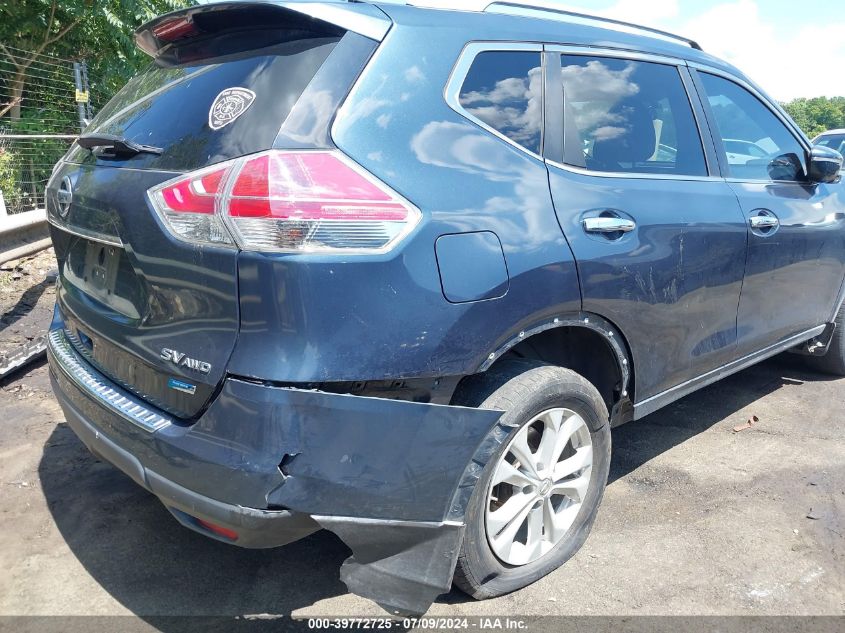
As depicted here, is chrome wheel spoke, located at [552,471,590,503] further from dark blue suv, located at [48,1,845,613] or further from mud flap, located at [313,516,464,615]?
mud flap, located at [313,516,464,615]

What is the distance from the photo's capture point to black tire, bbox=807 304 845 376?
4531 millimetres

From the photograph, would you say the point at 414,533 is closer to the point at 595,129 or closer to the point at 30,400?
the point at 595,129

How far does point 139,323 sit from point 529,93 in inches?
59.9

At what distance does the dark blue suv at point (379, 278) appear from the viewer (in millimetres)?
1885

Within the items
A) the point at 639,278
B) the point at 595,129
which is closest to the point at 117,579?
the point at 639,278

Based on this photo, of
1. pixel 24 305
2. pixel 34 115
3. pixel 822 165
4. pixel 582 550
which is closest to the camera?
pixel 582 550

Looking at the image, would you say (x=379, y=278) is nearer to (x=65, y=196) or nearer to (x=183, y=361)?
(x=183, y=361)

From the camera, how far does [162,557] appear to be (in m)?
2.68

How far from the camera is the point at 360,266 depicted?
6.18ft

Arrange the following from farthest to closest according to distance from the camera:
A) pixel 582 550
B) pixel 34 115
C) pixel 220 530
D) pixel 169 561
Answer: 1. pixel 34 115
2. pixel 582 550
3. pixel 169 561
4. pixel 220 530

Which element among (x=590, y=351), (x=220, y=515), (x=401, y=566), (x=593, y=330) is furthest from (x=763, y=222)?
(x=220, y=515)

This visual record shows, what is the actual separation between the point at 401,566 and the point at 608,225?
1360mm

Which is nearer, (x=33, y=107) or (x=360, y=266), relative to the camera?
(x=360, y=266)

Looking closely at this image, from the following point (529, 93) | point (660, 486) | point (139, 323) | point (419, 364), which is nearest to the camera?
point (419, 364)
